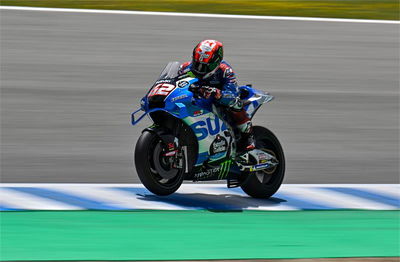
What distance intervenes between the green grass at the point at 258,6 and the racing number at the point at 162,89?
25.2 feet

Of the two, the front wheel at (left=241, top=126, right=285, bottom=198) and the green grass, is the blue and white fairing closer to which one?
the front wheel at (left=241, top=126, right=285, bottom=198)

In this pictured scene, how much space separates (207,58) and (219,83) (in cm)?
33

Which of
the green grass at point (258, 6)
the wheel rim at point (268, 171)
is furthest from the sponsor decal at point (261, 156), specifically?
the green grass at point (258, 6)

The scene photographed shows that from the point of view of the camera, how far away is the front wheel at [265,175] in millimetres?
9328

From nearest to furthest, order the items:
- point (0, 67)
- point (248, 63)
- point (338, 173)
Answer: point (338, 173), point (0, 67), point (248, 63)

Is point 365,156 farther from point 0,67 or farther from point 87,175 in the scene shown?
point 0,67

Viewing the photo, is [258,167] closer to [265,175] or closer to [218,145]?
[265,175]

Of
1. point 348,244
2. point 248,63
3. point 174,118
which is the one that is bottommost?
point 348,244

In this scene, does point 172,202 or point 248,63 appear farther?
point 248,63

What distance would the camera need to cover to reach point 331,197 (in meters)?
9.43

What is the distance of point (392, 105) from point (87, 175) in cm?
561

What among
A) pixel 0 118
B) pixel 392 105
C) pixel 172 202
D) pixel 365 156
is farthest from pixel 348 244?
pixel 392 105

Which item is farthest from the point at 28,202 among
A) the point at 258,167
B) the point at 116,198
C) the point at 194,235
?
the point at 258,167

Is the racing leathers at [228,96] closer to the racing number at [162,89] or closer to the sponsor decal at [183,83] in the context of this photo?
the sponsor decal at [183,83]
